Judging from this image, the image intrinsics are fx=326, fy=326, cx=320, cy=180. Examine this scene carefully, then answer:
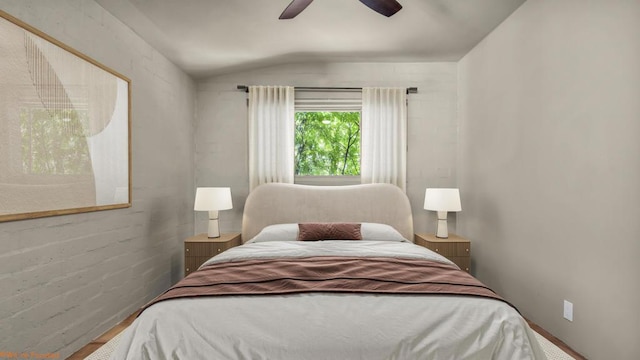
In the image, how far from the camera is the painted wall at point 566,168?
5.92 ft

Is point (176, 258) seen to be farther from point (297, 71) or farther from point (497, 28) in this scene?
point (497, 28)

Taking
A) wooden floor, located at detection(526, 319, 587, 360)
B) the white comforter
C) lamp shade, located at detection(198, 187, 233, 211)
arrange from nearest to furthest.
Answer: the white comforter < wooden floor, located at detection(526, 319, 587, 360) < lamp shade, located at detection(198, 187, 233, 211)

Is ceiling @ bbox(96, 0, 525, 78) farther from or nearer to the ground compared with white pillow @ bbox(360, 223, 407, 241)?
farther from the ground

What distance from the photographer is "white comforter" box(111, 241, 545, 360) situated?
1340 millimetres

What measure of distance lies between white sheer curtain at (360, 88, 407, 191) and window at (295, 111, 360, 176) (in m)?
0.23

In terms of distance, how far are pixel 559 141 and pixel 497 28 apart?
1.33 m

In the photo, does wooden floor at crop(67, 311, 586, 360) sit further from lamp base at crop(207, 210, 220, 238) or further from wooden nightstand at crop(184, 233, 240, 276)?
lamp base at crop(207, 210, 220, 238)

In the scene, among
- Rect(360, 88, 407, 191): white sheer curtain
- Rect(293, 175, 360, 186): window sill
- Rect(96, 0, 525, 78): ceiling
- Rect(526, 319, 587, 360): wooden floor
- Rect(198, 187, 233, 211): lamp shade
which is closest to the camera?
Rect(526, 319, 587, 360): wooden floor

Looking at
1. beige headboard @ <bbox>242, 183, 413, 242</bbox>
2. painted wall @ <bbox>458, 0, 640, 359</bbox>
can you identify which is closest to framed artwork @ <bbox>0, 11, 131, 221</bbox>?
beige headboard @ <bbox>242, 183, 413, 242</bbox>

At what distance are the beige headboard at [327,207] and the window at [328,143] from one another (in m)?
0.33

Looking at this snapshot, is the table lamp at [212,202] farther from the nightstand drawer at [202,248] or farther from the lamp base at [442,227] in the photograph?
the lamp base at [442,227]

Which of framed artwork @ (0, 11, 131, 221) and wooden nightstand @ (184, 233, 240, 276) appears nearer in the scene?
framed artwork @ (0, 11, 131, 221)

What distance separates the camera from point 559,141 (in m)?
2.28

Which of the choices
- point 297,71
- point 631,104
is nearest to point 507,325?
point 631,104
